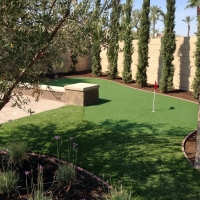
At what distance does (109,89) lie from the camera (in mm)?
15656

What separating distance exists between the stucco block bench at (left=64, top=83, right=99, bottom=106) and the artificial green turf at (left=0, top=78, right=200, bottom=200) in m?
0.39

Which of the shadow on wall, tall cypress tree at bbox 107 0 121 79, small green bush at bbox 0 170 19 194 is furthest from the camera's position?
the shadow on wall

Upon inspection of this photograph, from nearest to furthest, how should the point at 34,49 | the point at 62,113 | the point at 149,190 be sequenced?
the point at 34,49 → the point at 149,190 → the point at 62,113

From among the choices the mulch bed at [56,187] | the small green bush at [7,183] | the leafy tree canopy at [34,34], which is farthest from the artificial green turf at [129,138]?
the leafy tree canopy at [34,34]

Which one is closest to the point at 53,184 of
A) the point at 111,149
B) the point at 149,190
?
the point at 149,190

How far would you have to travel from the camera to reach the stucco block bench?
443 inches

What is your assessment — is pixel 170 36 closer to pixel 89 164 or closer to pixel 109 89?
pixel 109 89

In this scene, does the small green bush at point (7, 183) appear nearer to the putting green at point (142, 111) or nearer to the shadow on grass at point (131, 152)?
the shadow on grass at point (131, 152)

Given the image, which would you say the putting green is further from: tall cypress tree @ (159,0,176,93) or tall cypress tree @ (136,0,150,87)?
tall cypress tree @ (136,0,150,87)

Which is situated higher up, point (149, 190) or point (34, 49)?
point (34, 49)

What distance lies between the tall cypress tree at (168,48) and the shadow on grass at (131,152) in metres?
6.37

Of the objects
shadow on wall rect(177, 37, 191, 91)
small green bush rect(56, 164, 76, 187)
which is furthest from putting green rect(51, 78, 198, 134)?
small green bush rect(56, 164, 76, 187)

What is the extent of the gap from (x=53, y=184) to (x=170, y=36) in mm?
11603

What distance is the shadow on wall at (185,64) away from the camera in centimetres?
1424
